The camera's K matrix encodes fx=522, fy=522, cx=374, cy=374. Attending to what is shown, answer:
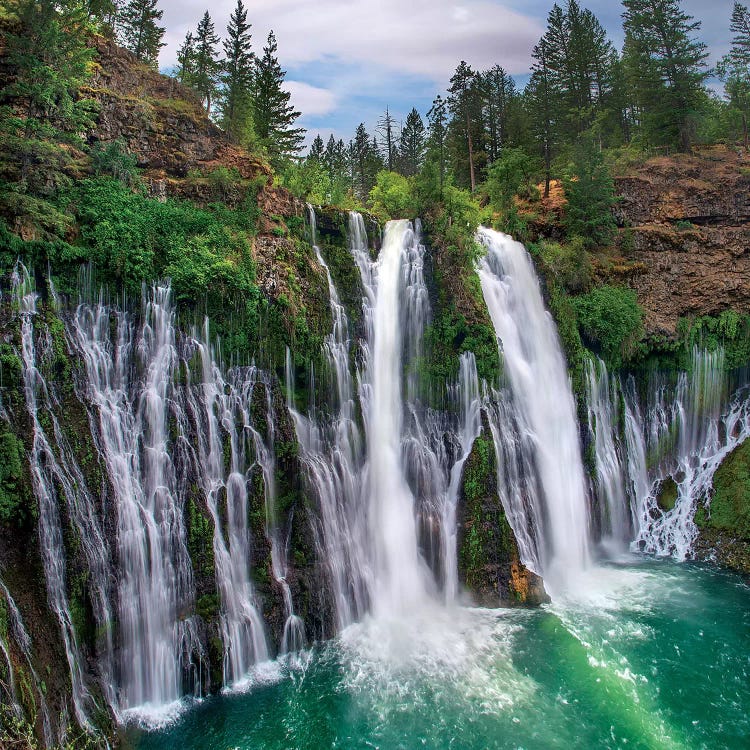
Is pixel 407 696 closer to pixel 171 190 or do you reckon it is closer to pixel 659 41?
pixel 171 190

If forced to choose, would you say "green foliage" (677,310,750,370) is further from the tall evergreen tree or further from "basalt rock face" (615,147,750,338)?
the tall evergreen tree

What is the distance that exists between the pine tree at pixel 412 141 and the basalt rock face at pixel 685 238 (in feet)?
84.2

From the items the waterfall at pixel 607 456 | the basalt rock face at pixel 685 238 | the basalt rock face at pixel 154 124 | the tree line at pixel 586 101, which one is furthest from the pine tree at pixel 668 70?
the basalt rock face at pixel 154 124

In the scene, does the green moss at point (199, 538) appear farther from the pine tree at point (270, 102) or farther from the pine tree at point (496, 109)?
the pine tree at point (496, 109)

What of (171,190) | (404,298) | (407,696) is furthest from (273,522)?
(171,190)

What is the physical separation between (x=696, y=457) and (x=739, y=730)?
12160 millimetres

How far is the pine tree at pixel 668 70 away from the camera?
1088 inches


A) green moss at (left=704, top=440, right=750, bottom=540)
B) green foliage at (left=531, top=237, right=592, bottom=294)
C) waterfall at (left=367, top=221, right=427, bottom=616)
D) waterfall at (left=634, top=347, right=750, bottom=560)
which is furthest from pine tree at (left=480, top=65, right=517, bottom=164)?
green moss at (left=704, top=440, right=750, bottom=540)

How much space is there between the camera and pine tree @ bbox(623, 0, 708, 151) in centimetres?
2764

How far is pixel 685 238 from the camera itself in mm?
23109

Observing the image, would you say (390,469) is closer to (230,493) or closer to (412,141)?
(230,493)

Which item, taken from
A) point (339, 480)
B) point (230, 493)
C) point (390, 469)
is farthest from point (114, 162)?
point (390, 469)

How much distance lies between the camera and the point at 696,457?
814 inches

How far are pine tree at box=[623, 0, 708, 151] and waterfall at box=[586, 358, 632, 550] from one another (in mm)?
17246
